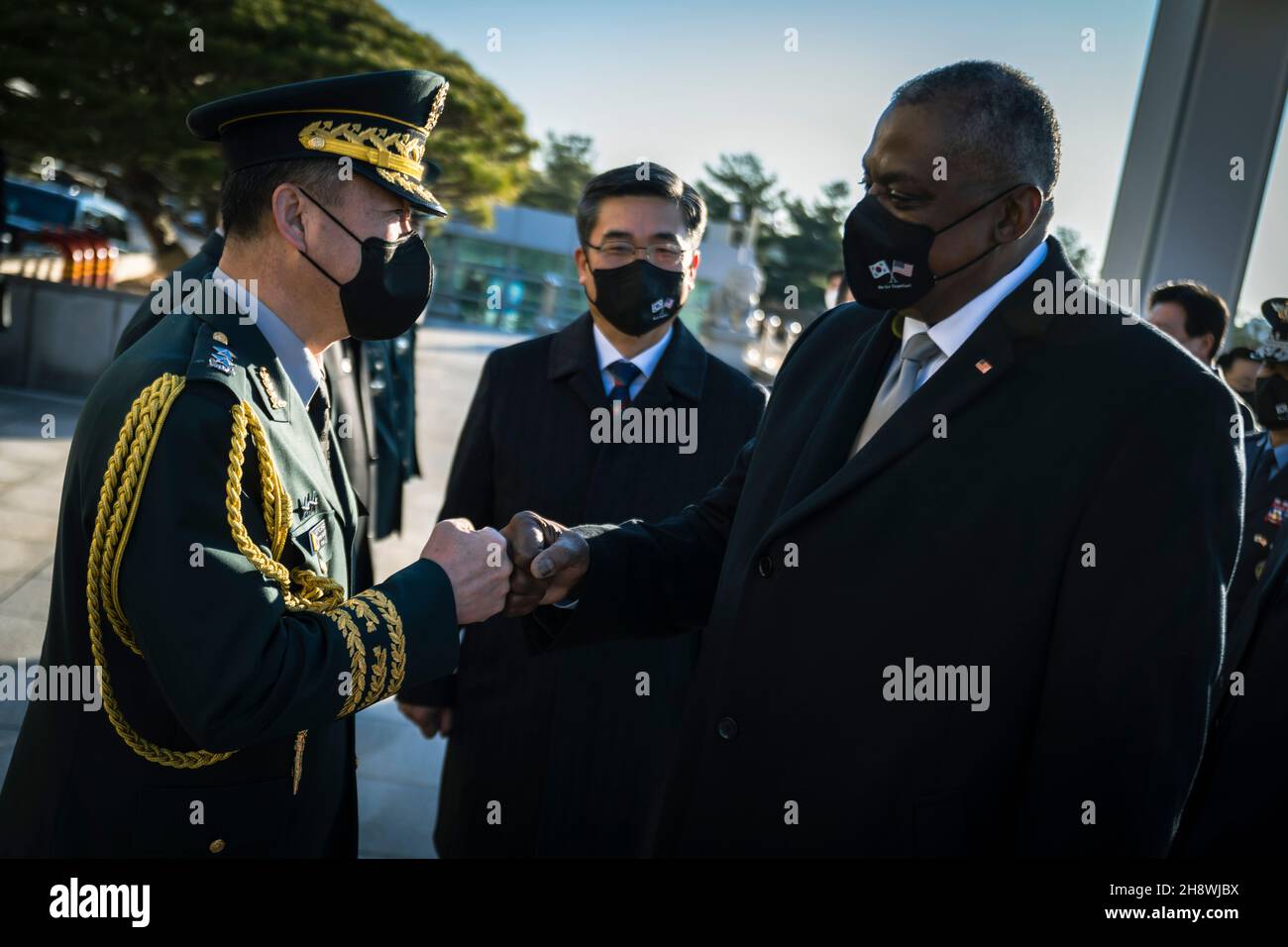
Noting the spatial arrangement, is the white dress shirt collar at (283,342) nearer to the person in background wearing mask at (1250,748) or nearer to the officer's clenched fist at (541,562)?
the officer's clenched fist at (541,562)

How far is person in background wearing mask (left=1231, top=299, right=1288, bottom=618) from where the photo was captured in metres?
3.86

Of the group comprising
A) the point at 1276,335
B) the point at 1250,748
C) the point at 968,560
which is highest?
the point at 1276,335

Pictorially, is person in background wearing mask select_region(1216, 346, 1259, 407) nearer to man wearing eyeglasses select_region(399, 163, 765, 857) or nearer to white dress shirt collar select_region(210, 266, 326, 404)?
man wearing eyeglasses select_region(399, 163, 765, 857)

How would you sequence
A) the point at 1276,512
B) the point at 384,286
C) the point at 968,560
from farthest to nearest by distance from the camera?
1. the point at 1276,512
2. the point at 384,286
3. the point at 968,560

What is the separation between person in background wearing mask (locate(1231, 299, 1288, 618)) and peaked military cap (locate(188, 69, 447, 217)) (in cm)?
328

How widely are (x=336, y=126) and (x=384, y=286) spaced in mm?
317

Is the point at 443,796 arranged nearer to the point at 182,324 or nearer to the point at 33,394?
the point at 182,324

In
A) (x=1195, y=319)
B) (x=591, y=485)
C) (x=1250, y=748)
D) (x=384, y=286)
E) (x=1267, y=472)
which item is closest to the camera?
(x=384, y=286)

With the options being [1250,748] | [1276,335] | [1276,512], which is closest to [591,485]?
[1250,748]

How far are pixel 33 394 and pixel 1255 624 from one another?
9888mm

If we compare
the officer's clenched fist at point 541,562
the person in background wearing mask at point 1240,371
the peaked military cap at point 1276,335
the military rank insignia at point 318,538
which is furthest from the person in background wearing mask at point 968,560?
the person in background wearing mask at point 1240,371

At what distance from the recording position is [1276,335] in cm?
410

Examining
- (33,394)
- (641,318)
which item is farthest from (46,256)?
(641,318)

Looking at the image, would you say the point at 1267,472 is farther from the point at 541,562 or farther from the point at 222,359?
the point at 222,359
